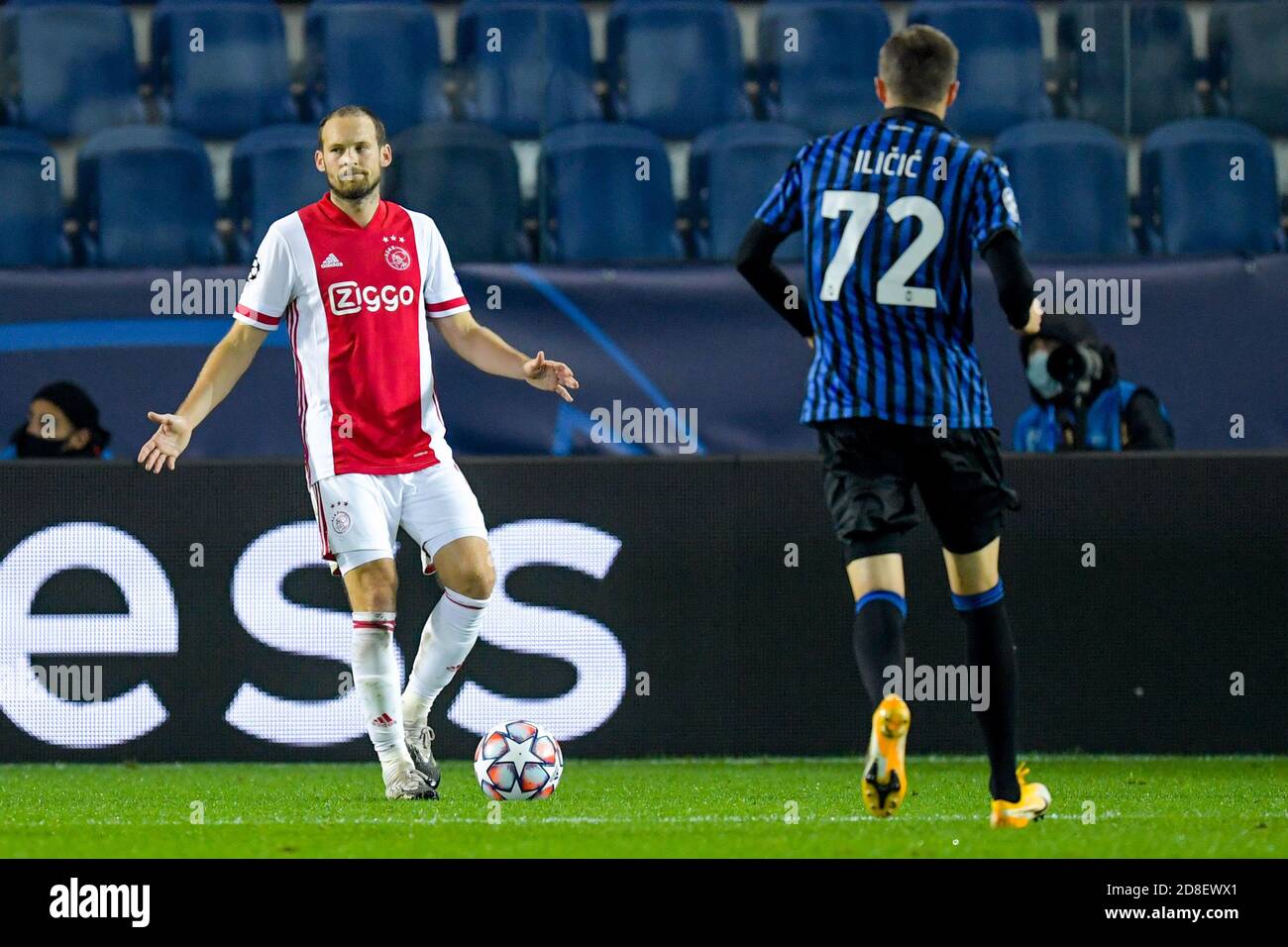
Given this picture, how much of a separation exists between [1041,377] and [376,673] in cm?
299

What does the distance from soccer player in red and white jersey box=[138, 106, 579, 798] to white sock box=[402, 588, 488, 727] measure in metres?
0.01

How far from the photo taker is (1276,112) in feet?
26.3

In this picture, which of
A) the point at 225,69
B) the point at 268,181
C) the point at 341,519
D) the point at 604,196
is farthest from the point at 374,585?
the point at 225,69

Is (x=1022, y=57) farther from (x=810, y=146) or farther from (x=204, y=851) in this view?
(x=204, y=851)

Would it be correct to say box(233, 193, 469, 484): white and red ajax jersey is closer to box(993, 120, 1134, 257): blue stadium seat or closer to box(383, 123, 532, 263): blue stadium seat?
box(383, 123, 532, 263): blue stadium seat

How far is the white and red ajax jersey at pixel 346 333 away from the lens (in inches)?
214

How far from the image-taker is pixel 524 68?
26.8 ft

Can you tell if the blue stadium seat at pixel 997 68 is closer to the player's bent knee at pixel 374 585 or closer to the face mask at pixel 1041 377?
the face mask at pixel 1041 377

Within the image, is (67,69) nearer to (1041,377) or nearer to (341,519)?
(341,519)

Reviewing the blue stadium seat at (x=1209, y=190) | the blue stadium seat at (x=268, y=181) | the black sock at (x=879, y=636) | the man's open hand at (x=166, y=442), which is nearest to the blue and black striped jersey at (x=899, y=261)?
the black sock at (x=879, y=636)

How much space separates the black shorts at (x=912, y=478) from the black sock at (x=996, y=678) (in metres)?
0.15

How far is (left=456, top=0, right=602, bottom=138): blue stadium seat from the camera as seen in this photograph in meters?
8.09

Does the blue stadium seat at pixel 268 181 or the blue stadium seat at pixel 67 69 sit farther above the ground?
the blue stadium seat at pixel 67 69

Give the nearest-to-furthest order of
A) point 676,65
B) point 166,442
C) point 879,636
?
1. point 879,636
2. point 166,442
3. point 676,65
